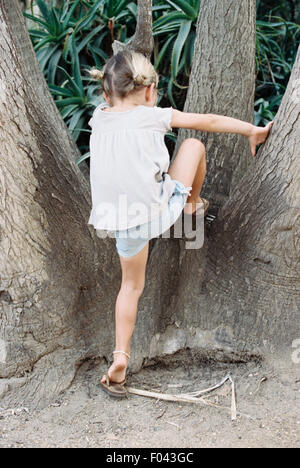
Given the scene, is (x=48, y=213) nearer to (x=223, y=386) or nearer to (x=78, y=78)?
(x=223, y=386)

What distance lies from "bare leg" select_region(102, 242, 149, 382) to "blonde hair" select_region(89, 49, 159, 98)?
806 millimetres

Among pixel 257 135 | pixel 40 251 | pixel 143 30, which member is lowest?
pixel 40 251

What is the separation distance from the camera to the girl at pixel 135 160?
2787mm

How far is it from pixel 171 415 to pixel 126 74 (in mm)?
1796

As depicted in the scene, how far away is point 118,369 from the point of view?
3.04 meters

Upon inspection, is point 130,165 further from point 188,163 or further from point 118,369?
point 118,369

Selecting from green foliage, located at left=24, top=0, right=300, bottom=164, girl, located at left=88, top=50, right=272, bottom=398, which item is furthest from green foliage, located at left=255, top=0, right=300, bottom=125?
girl, located at left=88, top=50, right=272, bottom=398

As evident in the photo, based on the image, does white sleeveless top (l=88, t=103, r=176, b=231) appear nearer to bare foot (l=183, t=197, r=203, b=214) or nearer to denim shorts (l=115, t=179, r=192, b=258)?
denim shorts (l=115, t=179, r=192, b=258)

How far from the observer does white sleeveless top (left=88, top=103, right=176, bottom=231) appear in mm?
2781

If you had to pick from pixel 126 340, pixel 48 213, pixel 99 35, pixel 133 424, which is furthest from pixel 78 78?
pixel 133 424

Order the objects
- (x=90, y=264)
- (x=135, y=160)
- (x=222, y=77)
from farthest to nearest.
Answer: (x=222, y=77)
(x=90, y=264)
(x=135, y=160)

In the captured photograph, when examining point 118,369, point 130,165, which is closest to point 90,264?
point 118,369

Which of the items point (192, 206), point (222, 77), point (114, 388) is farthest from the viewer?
point (222, 77)

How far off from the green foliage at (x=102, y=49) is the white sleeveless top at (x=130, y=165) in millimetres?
1793
